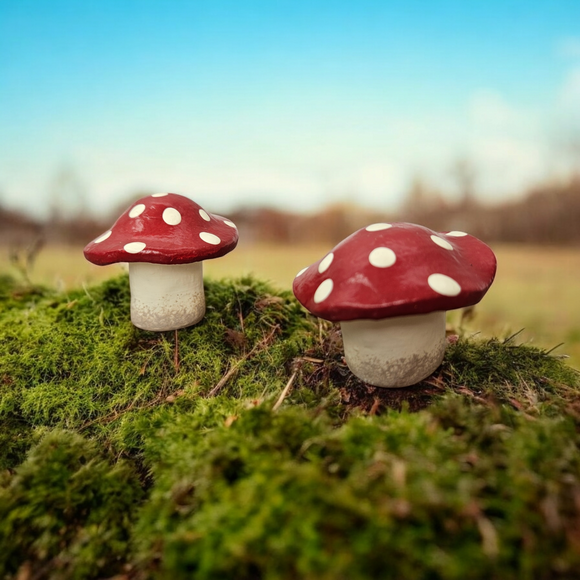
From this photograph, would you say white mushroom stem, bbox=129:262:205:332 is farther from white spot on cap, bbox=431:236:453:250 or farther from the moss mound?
white spot on cap, bbox=431:236:453:250

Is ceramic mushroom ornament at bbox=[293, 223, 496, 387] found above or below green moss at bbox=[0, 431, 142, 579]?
above

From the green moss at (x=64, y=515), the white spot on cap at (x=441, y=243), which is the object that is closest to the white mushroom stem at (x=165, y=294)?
the green moss at (x=64, y=515)

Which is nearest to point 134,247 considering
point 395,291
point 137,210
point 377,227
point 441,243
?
point 137,210

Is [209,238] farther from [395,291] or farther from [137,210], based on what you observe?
[395,291]

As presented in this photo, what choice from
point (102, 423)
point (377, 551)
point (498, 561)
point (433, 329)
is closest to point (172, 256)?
point (102, 423)

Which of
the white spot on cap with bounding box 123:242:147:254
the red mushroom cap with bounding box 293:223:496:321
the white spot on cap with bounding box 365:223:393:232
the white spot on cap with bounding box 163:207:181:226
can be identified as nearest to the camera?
the red mushroom cap with bounding box 293:223:496:321

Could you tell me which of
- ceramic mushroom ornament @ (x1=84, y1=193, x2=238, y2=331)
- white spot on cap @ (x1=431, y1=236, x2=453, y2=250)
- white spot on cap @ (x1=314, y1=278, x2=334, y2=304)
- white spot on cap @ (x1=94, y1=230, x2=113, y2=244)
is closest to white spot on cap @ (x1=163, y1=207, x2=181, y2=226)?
ceramic mushroom ornament @ (x1=84, y1=193, x2=238, y2=331)
